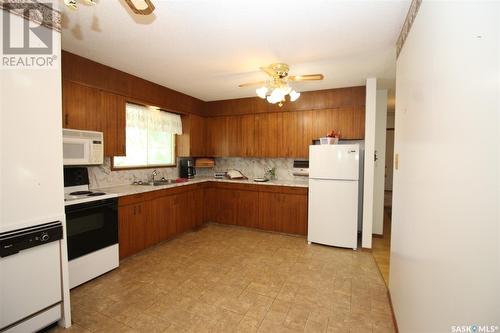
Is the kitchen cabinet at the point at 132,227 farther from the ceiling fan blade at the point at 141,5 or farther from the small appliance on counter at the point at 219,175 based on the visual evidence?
the ceiling fan blade at the point at 141,5

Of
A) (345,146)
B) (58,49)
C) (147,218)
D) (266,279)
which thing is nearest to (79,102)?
(58,49)

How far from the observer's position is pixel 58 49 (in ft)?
5.67

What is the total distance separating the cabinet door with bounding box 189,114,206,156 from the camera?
4.53 metres

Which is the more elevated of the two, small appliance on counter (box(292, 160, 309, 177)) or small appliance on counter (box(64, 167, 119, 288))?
small appliance on counter (box(292, 160, 309, 177))

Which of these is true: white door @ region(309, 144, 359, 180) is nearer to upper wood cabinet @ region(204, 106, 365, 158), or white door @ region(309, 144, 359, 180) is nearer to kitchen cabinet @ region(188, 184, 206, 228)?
upper wood cabinet @ region(204, 106, 365, 158)

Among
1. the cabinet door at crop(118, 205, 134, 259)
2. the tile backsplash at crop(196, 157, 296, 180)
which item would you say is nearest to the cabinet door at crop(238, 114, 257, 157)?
the tile backsplash at crop(196, 157, 296, 180)

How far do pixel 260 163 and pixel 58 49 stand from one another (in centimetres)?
358

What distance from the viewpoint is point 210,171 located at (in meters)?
5.27

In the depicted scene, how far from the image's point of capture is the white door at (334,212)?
132 inches

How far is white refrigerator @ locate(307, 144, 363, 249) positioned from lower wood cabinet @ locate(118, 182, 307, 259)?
307 millimetres

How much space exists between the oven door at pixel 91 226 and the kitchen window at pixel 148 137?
0.99 m

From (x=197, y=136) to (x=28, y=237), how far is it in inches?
131

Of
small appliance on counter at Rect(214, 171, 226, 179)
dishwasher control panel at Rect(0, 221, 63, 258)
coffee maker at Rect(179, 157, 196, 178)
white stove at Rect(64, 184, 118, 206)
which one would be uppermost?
coffee maker at Rect(179, 157, 196, 178)

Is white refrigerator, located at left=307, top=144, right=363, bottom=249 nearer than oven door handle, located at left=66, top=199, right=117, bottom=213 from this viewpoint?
No
